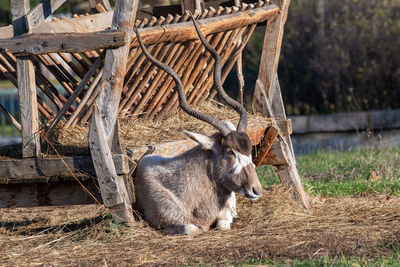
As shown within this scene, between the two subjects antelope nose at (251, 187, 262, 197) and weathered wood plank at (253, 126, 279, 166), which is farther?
weathered wood plank at (253, 126, 279, 166)

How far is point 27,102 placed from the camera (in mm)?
5367

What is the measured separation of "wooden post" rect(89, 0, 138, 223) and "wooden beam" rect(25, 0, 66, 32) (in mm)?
752

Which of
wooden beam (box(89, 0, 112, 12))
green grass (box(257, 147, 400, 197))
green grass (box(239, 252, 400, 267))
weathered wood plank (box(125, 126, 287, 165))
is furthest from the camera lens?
wooden beam (box(89, 0, 112, 12))

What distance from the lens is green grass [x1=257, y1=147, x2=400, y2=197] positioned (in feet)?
24.1

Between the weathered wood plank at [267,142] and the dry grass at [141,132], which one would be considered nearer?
the dry grass at [141,132]

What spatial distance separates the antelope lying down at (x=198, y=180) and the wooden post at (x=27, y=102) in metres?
0.92

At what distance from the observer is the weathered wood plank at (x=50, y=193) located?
558cm

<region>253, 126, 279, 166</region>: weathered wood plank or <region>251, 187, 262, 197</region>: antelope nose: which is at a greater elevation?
<region>251, 187, 262, 197</region>: antelope nose

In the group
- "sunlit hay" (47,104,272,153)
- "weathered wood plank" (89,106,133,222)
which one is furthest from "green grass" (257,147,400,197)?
"weathered wood plank" (89,106,133,222)

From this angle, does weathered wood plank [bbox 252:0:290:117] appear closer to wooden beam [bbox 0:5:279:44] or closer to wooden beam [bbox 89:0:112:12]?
wooden beam [bbox 0:5:279:44]

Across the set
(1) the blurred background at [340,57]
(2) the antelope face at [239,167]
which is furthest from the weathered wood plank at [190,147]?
(1) the blurred background at [340,57]

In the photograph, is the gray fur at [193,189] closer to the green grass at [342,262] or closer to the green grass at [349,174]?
the green grass at [342,262]

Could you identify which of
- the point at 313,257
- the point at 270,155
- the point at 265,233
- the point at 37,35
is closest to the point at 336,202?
the point at 270,155

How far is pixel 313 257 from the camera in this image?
4457mm
